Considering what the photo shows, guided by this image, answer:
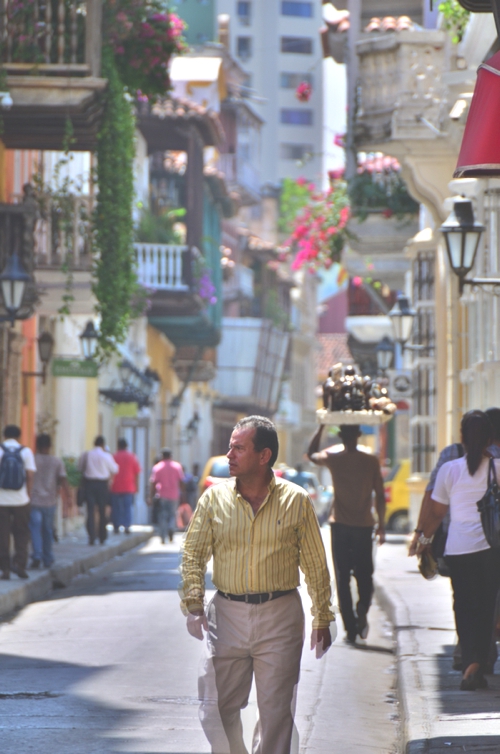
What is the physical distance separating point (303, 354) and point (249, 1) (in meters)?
19.9

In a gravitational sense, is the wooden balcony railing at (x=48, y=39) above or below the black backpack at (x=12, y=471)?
above

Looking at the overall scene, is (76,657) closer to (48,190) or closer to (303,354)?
(48,190)

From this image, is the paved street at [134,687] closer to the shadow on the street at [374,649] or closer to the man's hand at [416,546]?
the shadow on the street at [374,649]

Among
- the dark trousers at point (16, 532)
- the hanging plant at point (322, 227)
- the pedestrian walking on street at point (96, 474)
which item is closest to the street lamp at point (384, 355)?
the hanging plant at point (322, 227)

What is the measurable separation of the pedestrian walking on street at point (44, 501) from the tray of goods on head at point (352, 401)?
6631mm

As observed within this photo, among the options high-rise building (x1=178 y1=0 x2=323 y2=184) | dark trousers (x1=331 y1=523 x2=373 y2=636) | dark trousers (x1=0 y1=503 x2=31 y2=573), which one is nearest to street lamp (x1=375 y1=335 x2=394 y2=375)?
dark trousers (x1=0 y1=503 x2=31 y2=573)

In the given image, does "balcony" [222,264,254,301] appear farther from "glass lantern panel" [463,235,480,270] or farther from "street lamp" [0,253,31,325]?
"glass lantern panel" [463,235,480,270]

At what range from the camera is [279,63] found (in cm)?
8762

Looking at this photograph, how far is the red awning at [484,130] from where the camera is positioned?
6.44 m

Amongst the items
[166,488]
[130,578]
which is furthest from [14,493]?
[166,488]

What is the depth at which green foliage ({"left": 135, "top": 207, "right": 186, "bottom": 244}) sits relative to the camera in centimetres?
3616

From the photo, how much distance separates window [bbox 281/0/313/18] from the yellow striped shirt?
84.7m

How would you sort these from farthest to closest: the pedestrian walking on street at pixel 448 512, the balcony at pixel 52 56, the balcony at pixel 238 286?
the balcony at pixel 238 286
the balcony at pixel 52 56
the pedestrian walking on street at pixel 448 512

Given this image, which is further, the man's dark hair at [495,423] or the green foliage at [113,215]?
the green foliage at [113,215]
